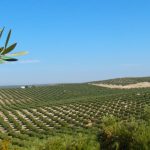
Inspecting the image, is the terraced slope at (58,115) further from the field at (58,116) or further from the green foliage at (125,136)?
the green foliage at (125,136)

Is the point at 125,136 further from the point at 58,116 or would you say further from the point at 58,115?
the point at 58,115

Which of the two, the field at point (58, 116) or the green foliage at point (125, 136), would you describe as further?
the field at point (58, 116)

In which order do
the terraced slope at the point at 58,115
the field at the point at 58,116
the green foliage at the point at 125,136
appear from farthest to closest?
the terraced slope at the point at 58,115 < the field at the point at 58,116 < the green foliage at the point at 125,136

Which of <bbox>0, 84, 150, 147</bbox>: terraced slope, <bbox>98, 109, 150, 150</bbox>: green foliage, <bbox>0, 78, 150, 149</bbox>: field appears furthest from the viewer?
<bbox>0, 84, 150, 147</bbox>: terraced slope

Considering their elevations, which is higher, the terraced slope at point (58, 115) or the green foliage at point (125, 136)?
the green foliage at point (125, 136)

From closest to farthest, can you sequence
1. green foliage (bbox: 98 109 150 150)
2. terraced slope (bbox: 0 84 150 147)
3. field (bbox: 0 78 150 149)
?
green foliage (bbox: 98 109 150 150)
field (bbox: 0 78 150 149)
terraced slope (bbox: 0 84 150 147)

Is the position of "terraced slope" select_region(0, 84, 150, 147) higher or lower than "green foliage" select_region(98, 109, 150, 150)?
lower

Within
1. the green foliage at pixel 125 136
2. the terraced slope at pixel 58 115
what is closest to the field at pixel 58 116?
the terraced slope at pixel 58 115

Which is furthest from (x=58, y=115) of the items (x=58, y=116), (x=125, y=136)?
(x=125, y=136)

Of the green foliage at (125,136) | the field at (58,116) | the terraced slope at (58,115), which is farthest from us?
the terraced slope at (58,115)

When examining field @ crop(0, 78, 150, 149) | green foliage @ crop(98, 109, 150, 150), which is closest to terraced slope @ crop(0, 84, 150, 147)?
field @ crop(0, 78, 150, 149)

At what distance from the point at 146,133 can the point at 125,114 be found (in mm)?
27433

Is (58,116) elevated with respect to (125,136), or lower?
lower

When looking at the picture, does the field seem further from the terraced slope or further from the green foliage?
the green foliage
